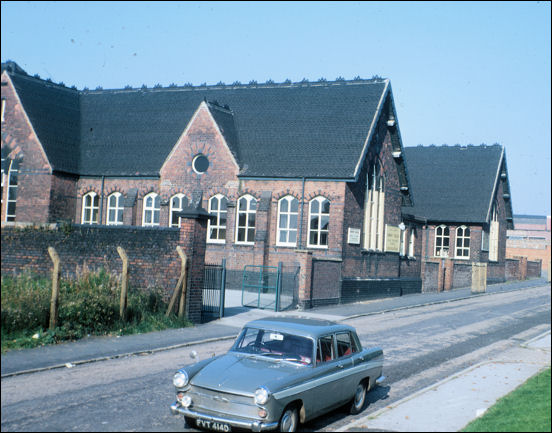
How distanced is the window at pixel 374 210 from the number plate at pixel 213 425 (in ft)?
83.3

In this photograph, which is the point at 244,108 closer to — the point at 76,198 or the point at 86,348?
the point at 76,198

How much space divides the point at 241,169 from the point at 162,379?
2145 centimetres

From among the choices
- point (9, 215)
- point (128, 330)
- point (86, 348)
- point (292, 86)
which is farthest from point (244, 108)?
point (86, 348)

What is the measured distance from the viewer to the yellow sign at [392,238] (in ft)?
118

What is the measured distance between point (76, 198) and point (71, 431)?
28995 mm

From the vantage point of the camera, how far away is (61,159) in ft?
115

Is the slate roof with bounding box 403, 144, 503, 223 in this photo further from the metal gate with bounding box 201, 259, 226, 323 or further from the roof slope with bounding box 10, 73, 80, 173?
the metal gate with bounding box 201, 259, 226, 323

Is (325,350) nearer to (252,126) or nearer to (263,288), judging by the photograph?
(263,288)

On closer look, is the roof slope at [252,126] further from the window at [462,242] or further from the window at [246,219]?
the window at [462,242]

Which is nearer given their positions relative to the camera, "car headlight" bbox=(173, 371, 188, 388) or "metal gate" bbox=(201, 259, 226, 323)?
"car headlight" bbox=(173, 371, 188, 388)

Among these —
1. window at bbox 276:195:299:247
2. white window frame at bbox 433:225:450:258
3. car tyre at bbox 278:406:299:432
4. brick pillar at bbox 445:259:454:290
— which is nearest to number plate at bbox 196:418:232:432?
car tyre at bbox 278:406:299:432

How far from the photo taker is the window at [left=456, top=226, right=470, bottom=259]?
48656 millimetres

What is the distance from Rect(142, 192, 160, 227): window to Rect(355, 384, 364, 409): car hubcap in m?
25.1

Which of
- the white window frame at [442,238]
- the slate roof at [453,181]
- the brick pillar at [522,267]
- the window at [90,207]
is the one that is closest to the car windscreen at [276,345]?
the window at [90,207]
